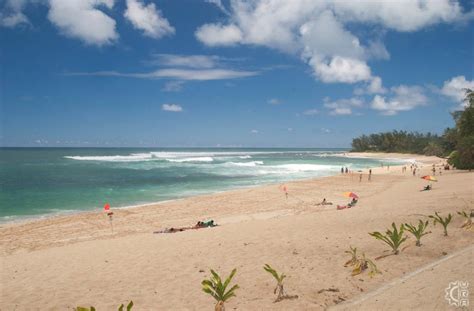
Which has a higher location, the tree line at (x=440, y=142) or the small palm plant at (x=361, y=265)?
the tree line at (x=440, y=142)

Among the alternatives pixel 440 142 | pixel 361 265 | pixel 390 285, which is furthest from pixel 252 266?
pixel 440 142

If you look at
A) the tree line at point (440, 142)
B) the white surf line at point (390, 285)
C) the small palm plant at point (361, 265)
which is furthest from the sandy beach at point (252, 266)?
the tree line at point (440, 142)

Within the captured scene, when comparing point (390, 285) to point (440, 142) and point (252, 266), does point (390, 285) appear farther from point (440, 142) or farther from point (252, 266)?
point (440, 142)

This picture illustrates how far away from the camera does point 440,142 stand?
10388cm

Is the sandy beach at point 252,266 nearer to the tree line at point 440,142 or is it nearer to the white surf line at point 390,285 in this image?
the white surf line at point 390,285

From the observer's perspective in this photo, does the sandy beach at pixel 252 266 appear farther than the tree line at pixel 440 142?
No

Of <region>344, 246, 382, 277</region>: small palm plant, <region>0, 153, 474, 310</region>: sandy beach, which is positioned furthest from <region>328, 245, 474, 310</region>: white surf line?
<region>344, 246, 382, 277</region>: small palm plant

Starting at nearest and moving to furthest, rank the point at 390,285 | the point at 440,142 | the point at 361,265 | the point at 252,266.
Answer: the point at 390,285
the point at 361,265
the point at 252,266
the point at 440,142

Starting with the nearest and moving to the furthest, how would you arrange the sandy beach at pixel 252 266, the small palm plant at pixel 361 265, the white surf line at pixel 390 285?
the white surf line at pixel 390 285
the sandy beach at pixel 252 266
the small palm plant at pixel 361 265

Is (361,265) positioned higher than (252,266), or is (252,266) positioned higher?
(361,265)

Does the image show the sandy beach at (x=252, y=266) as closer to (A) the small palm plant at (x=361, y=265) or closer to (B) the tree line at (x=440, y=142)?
(A) the small palm plant at (x=361, y=265)

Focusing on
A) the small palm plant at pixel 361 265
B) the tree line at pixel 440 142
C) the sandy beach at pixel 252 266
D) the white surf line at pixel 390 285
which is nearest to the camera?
the white surf line at pixel 390 285

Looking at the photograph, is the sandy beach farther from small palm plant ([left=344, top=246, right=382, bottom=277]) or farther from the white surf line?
small palm plant ([left=344, top=246, right=382, bottom=277])

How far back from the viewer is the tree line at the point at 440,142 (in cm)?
3806
